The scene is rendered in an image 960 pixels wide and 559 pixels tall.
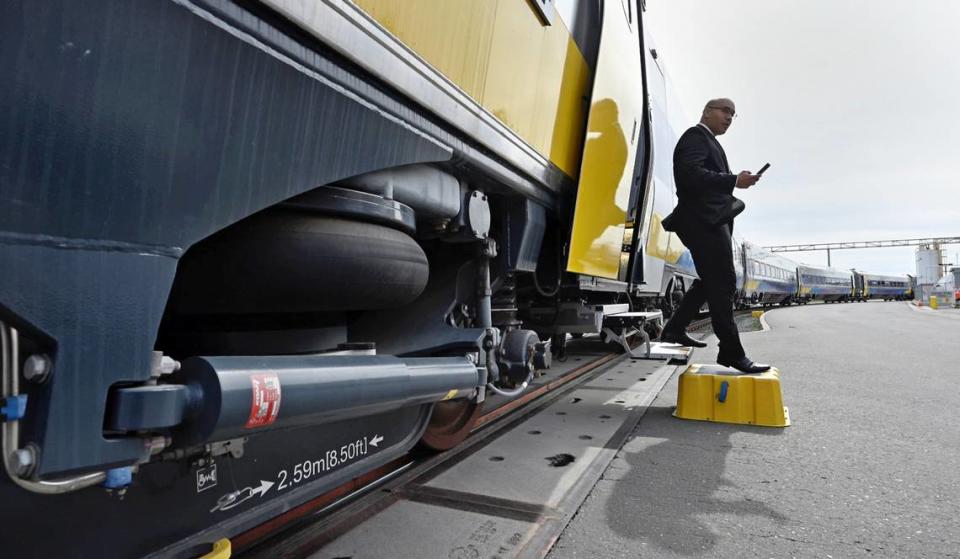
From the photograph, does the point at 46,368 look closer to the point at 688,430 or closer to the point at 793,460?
the point at 793,460

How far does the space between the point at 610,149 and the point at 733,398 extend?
5.64 ft

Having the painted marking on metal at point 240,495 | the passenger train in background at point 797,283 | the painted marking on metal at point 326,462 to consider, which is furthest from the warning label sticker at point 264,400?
the passenger train in background at point 797,283

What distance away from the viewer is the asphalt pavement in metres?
1.81

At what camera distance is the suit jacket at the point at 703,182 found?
3.51 meters

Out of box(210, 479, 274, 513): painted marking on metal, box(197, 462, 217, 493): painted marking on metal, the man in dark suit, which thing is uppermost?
the man in dark suit

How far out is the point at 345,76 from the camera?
1.35 m

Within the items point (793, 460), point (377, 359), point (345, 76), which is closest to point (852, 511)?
point (793, 460)

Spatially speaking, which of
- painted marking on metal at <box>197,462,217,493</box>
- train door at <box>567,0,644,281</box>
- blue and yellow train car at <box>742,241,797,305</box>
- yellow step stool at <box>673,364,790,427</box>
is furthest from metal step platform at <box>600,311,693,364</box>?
blue and yellow train car at <box>742,241,797,305</box>

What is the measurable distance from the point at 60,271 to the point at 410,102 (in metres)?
1.05

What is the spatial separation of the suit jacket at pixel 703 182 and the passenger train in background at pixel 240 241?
4.36 ft

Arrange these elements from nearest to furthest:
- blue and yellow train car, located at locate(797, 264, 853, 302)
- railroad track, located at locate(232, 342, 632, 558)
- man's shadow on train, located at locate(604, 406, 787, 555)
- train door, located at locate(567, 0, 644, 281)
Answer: railroad track, located at locate(232, 342, 632, 558) < man's shadow on train, located at locate(604, 406, 787, 555) < train door, located at locate(567, 0, 644, 281) < blue and yellow train car, located at locate(797, 264, 853, 302)

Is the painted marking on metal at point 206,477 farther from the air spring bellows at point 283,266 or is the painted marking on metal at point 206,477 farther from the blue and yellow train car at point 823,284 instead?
the blue and yellow train car at point 823,284

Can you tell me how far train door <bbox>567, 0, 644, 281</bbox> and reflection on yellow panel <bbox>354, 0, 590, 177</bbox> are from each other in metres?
0.11

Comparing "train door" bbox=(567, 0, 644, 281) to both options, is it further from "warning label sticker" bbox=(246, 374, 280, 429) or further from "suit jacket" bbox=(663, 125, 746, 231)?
"warning label sticker" bbox=(246, 374, 280, 429)
